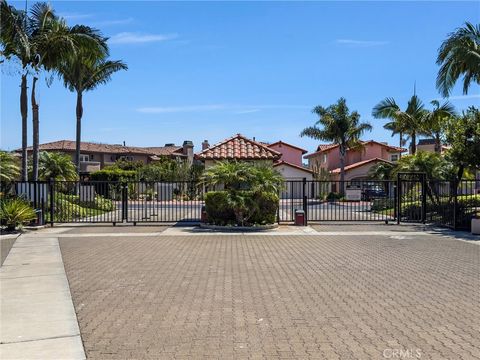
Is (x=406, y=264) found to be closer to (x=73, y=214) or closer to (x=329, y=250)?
(x=329, y=250)

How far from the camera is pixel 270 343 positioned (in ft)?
18.8

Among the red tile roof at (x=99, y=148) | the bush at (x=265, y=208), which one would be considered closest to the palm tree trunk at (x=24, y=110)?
the bush at (x=265, y=208)

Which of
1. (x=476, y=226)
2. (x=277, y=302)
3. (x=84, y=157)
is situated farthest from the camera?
(x=84, y=157)

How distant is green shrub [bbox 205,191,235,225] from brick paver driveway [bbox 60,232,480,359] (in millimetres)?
5179

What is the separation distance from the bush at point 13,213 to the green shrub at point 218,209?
6100 millimetres

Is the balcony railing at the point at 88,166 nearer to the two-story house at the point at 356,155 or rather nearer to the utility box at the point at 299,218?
the two-story house at the point at 356,155

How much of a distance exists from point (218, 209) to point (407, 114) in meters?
20.2

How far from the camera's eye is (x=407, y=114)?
34.5 m

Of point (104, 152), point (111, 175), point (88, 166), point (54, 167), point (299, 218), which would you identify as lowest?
point (299, 218)

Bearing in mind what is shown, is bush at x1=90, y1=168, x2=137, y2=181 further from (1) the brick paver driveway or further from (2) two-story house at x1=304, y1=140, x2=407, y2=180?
(1) the brick paver driveway

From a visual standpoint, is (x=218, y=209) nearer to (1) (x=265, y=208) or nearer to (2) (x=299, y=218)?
(1) (x=265, y=208)

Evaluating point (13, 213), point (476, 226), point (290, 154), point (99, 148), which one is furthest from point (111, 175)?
point (476, 226)

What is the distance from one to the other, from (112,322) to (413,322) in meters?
3.71

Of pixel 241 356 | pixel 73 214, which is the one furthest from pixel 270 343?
pixel 73 214
